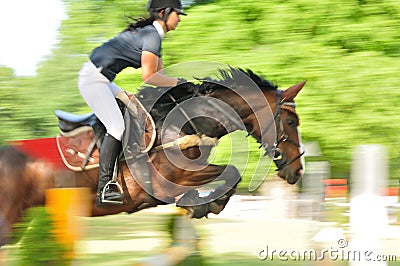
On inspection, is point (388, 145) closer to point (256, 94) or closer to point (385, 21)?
point (385, 21)

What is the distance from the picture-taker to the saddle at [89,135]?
17.4 feet

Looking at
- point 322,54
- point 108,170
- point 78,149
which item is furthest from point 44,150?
point 322,54

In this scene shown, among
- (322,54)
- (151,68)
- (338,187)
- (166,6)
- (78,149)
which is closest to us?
(151,68)

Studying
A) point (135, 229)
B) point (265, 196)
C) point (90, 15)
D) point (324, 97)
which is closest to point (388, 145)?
point (324, 97)

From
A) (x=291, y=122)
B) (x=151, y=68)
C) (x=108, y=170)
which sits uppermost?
(x=151, y=68)

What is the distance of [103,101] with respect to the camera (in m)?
5.23

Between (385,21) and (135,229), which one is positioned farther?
(135,229)

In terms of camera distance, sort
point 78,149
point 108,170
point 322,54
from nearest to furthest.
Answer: point 108,170 < point 78,149 < point 322,54

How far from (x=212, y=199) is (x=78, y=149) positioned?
1138 mm

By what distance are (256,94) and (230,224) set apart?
24.4ft

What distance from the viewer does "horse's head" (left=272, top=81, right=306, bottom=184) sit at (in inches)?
218

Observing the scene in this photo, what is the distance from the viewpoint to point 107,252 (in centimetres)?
860

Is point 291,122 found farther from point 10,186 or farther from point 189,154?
point 10,186

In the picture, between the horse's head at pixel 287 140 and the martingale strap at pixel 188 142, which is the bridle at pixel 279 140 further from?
the martingale strap at pixel 188 142
